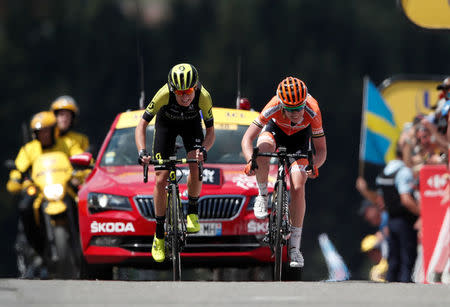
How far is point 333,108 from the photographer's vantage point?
81062 mm

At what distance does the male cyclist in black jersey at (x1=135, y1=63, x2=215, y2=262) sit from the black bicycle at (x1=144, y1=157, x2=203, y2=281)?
0.28 ft

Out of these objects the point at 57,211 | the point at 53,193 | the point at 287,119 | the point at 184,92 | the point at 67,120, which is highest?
the point at 184,92

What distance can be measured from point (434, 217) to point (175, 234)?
272 centimetres

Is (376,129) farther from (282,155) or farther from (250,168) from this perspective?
(250,168)

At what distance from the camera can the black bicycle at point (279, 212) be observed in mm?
13469

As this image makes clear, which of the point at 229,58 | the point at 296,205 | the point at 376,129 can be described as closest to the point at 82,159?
the point at 296,205

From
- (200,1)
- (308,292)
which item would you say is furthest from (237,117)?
(200,1)

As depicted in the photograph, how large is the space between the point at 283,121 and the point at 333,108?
222 ft

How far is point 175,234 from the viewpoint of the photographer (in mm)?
13625

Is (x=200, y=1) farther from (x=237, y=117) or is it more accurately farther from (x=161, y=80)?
(x=237, y=117)

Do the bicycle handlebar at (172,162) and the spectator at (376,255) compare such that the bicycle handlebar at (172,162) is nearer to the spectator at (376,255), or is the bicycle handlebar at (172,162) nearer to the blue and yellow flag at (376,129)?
the spectator at (376,255)

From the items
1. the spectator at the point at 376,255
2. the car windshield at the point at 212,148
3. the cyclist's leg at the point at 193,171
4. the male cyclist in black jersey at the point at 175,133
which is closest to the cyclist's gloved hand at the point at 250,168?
the male cyclist in black jersey at the point at 175,133

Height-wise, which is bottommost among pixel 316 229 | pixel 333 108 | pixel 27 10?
pixel 316 229

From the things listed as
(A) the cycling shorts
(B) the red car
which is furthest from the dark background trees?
(A) the cycling shorts
